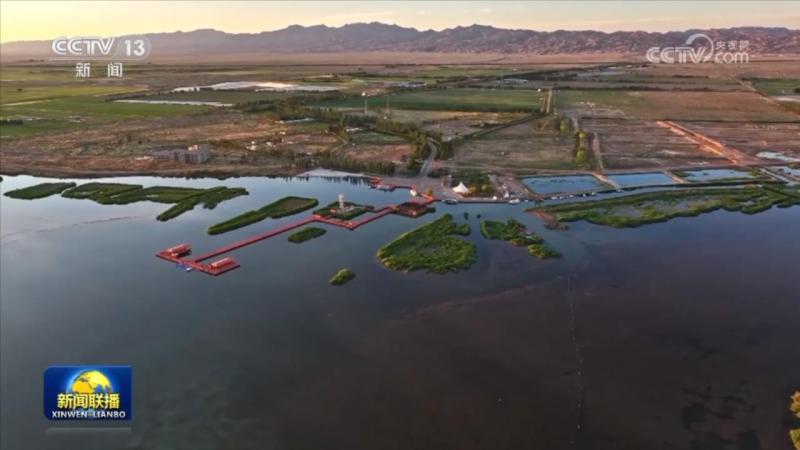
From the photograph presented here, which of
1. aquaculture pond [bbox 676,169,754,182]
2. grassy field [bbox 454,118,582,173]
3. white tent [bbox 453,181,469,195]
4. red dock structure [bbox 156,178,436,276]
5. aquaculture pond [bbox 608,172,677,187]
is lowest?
red dock structure [bbox 156,178,436,276]

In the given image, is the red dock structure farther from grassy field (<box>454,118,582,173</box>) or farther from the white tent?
grassy field (<box>454,118,582,173</box>)

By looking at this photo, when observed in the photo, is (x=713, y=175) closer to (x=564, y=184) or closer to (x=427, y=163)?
(x=564, y=184)

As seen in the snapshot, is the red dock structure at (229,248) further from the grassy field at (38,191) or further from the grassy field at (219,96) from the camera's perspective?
the grassy field at (219,96)

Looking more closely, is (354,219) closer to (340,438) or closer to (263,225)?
(263,225)

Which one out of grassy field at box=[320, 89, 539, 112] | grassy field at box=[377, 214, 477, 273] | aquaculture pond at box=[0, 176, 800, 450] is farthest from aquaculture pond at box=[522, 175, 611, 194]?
grassy field at box=[320, 89, 539, 112]

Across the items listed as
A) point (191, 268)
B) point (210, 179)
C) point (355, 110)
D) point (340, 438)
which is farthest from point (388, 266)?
point (355, 110)

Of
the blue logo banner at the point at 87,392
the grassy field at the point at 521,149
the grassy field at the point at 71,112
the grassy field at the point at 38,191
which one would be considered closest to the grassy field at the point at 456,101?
the grassy field at the point at 521,149
